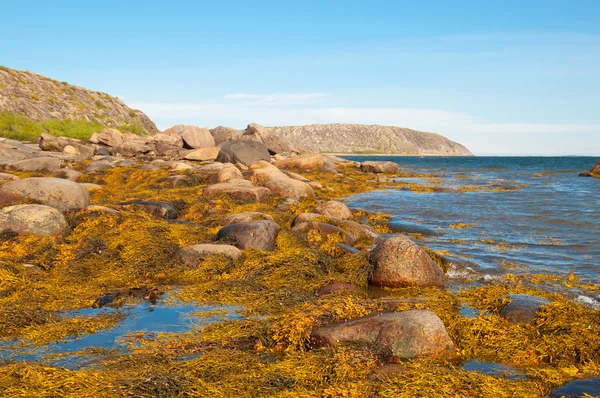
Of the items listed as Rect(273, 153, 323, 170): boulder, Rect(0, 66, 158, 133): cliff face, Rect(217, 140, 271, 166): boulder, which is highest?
Rect(0, 66, 158, 133): cliff face

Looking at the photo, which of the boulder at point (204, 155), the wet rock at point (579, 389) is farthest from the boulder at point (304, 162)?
the wet rock at point (579, 389)

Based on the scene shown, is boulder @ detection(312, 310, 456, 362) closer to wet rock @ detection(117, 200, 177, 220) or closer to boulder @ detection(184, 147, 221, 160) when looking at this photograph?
wet rock @ detection(117, 200, 177, 220)

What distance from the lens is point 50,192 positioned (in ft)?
37.1

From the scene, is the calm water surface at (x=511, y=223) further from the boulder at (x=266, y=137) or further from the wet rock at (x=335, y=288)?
the boulder at (x=266, y=137)

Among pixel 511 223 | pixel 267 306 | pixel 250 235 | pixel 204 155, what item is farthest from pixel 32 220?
pixel 204 155

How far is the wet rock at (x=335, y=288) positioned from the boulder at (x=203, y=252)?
1981mm

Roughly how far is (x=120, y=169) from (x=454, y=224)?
15568 mm

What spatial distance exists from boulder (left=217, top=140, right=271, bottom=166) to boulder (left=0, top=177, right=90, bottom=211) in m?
16.5

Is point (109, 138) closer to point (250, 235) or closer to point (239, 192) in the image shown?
point (239, 192)

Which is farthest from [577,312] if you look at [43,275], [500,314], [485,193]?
[485,193]

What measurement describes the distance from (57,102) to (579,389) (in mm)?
57137

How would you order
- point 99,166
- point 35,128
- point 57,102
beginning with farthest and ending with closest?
point 57,102
point 35,128
point 99,166

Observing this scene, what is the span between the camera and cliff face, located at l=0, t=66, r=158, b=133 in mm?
47322

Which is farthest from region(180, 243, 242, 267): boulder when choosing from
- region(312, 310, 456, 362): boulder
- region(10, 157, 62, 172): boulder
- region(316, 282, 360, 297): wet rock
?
region(10, 157, 62, 172): boulder
